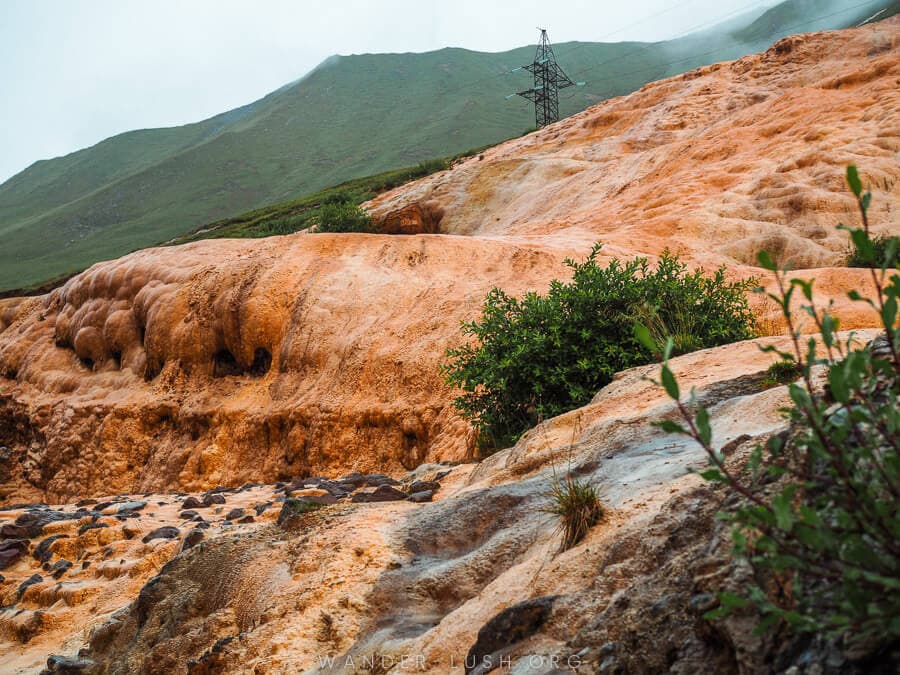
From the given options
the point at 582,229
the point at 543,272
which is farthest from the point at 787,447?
the point at 582,229

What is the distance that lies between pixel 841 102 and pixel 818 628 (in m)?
19.7

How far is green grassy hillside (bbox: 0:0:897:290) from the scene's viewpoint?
90.3m

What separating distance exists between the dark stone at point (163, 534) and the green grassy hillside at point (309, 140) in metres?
69.3

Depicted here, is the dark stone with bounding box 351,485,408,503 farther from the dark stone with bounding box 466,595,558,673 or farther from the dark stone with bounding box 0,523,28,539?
the dark stone with bounding box 0,523,28,539

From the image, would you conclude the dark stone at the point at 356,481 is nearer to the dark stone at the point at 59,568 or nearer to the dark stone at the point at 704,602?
the dark stone at the point at 59,568

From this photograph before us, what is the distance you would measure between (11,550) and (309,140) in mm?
113288

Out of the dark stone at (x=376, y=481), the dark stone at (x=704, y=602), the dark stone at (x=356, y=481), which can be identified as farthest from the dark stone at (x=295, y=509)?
the dark stone at (x=704, y=602)

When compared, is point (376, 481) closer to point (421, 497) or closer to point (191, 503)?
point (421, 497)

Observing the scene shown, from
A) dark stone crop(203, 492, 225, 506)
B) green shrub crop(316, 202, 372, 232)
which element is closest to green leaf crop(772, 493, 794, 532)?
dark stone crop(203, 492, 225, 506)

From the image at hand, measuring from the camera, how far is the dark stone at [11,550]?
8.18 meters

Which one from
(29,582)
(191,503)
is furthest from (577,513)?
(191,503)

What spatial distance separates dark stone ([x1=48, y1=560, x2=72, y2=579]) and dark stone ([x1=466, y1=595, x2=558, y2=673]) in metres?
6.46

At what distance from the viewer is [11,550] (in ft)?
27.1

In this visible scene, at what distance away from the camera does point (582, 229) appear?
650 inches
